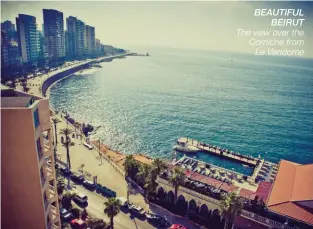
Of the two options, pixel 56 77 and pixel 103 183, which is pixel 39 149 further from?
pixel 56 77

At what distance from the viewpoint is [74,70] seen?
185625 millimetres

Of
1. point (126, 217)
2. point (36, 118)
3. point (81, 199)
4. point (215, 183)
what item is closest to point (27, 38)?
point (81, 199)

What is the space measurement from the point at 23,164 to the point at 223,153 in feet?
189

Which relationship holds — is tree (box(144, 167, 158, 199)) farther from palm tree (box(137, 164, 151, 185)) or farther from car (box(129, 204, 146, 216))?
car (box(129, 204, 146, 216))

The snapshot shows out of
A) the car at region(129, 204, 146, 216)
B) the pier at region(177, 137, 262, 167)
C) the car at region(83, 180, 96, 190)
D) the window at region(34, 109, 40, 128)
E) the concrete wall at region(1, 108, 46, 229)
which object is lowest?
the pier at region(177, 137, 262, 167)

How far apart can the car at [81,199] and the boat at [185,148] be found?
33.1m

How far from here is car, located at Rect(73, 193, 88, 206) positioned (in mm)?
40719

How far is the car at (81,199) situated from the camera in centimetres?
4072

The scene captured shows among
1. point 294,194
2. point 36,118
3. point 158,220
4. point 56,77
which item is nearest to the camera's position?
point 36,118

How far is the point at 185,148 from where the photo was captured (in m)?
69.4

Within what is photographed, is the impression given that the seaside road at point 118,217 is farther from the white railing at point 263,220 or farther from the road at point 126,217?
the white railing at point 263,220

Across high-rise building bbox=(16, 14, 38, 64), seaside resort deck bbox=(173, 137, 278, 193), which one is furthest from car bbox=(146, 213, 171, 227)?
high-rise building bbox=(16, 14, 38, 64)

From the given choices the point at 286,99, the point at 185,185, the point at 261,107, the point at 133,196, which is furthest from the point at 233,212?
the point at 286,99

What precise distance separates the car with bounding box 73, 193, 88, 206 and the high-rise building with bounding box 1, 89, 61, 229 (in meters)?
22.4
